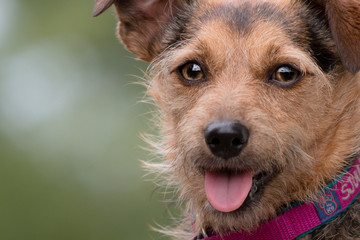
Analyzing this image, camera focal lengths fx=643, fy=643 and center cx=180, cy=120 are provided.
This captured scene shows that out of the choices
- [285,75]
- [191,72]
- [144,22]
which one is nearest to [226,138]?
[285,75]

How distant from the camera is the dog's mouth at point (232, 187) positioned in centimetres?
464

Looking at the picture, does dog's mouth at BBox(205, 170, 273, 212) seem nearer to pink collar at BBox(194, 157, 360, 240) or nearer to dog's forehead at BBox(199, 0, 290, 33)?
pink collar at BBox(194, 157, 360, 240)

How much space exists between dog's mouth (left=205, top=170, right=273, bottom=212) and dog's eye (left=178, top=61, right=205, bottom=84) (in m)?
0.79

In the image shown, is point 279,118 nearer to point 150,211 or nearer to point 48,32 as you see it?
point 150,211

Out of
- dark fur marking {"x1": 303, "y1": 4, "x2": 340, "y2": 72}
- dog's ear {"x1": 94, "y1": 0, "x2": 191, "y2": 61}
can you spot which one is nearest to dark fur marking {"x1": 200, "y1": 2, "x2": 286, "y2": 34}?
dark fur marking {"x1": 303, "y1": 4, "x2": 340, "y2": 72}

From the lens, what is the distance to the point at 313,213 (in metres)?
4.68

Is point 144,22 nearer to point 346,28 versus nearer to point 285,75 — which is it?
point 285,75

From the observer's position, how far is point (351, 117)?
509 centimetres

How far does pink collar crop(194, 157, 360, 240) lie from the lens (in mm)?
4656

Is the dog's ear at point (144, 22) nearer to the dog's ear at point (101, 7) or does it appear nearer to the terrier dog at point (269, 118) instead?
the terrier dog at point (269, 118)

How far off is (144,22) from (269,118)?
1731mm

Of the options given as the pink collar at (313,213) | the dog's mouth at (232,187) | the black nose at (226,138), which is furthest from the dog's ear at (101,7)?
the pink collar at (313,213)

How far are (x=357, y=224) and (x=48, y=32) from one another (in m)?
10.2

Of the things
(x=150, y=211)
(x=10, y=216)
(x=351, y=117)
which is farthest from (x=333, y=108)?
(x=10, y=216)
